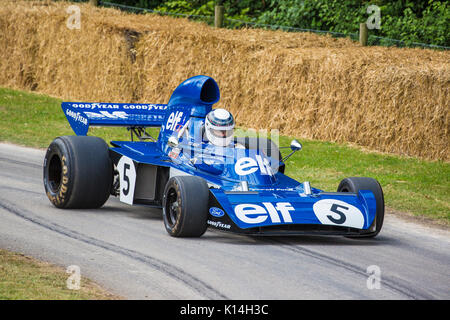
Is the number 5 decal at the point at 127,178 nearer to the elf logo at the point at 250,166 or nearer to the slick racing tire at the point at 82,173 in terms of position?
the slick racing tire at the point at 82,173

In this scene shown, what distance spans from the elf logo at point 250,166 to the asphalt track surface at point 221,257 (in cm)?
78

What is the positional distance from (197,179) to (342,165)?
23.3ft

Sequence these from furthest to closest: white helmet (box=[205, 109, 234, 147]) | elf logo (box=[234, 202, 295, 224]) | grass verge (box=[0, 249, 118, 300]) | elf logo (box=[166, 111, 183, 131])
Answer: elf logo (box=[166, 111, 183, 131]) → white helmet (box=[205, 109, 234, 147]) → elf logo (box=[234, 202, 295, 224]) → grass verge (box=[0, 249, 118, 300])

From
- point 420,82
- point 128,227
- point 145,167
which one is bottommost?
point 128,227

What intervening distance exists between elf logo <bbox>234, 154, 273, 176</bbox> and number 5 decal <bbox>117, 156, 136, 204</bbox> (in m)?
1.44

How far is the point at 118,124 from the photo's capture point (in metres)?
11.9

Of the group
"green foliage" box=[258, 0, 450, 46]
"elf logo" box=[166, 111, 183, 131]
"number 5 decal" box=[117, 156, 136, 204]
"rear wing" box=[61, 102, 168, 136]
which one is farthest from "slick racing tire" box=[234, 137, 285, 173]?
"green foliage" box=[258, 0, 450, 46]

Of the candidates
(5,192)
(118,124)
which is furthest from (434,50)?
(5,192)

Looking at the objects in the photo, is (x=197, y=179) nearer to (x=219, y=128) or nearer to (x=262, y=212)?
(x=262, y=212)

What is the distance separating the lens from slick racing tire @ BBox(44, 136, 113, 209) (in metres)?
10.5

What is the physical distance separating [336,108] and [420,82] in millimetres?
2039

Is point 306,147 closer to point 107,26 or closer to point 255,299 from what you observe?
point 107,26

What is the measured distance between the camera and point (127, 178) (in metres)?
10.6

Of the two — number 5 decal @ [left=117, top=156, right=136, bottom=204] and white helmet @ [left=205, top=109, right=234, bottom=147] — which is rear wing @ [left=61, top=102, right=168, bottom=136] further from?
white helmet @ [left=205, top=109, right=234, bottom=147]
